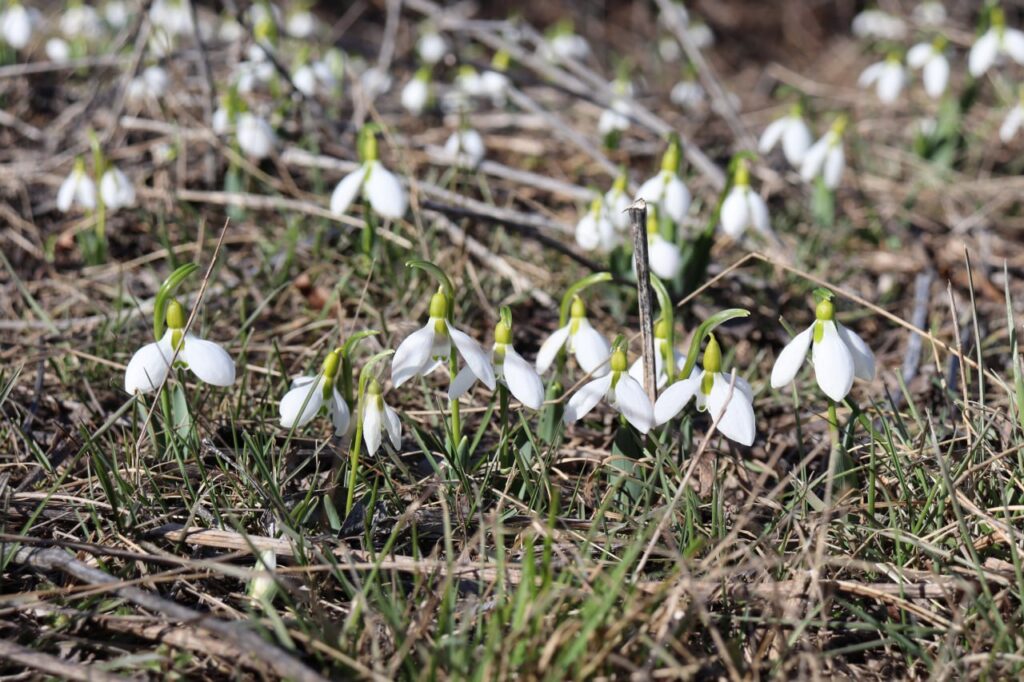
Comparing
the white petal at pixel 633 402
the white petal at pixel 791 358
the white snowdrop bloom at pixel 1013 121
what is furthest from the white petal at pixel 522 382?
the white snowdrop bloom at pixel 1013 121

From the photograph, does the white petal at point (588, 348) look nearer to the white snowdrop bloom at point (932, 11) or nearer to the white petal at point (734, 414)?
the white petal at point (734, 414)

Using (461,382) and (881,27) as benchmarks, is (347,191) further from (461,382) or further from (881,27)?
(881,27)

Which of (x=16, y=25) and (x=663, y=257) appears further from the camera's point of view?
(x=16, y=25)

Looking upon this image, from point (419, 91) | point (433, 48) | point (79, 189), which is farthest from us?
point (433, 48)

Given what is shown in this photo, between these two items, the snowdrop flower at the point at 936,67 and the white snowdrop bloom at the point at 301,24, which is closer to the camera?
the snowdrop flower at the point at 936,67

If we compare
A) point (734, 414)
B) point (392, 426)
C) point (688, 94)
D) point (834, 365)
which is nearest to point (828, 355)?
point (834, 365)

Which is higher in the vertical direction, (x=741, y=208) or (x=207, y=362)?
(x=207, y=362)

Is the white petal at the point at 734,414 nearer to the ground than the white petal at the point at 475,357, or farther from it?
nearer to the ground

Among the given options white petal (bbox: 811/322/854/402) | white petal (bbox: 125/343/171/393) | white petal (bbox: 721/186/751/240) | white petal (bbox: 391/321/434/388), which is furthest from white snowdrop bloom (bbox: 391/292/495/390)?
white petal (bbox: 721/186/751/240)
